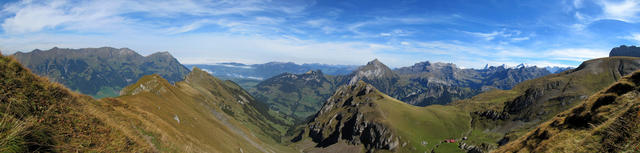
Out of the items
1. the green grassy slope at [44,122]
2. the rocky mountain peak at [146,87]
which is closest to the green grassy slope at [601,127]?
the green grassy slope at [44,122]

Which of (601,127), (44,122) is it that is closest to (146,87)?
(44,122)

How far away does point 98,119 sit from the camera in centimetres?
1515

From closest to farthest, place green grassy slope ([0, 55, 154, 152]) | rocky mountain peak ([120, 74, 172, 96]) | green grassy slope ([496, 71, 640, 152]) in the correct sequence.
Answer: green grassy slope ([0, 55, 154, 152])
green grassy slope ([496, 71, 640, 152])
rocky mountain peak ([120, 74, 172, 96])

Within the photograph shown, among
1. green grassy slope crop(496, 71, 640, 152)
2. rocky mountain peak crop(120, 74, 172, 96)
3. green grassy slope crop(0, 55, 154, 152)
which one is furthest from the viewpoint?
rocky mountain peak crop(120, 74, 172, 96)

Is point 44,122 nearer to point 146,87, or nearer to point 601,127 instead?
point 601,127

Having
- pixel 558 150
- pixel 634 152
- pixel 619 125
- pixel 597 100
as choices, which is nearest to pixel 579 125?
pixel 597 100

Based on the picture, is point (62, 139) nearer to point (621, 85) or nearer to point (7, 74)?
point (7, 74)

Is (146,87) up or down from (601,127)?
down

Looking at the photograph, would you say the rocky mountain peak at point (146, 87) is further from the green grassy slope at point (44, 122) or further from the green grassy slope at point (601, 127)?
the green grassy slope at point (601, 127)

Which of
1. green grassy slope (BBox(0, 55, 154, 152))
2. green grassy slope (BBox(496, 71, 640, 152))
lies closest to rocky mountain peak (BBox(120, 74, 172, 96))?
green grassy slope (BBox(0, 55, 154, 152))

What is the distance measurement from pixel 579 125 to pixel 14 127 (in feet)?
114

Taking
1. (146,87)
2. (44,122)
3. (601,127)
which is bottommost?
(146,87)

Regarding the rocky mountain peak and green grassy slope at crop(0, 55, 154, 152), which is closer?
green grassy slope at crop(0, 55, 154, 152)

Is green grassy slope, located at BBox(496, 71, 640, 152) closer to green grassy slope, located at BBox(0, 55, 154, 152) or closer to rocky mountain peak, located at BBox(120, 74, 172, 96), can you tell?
green grassy slope, located at BBox(0, 55, 154, 152)
